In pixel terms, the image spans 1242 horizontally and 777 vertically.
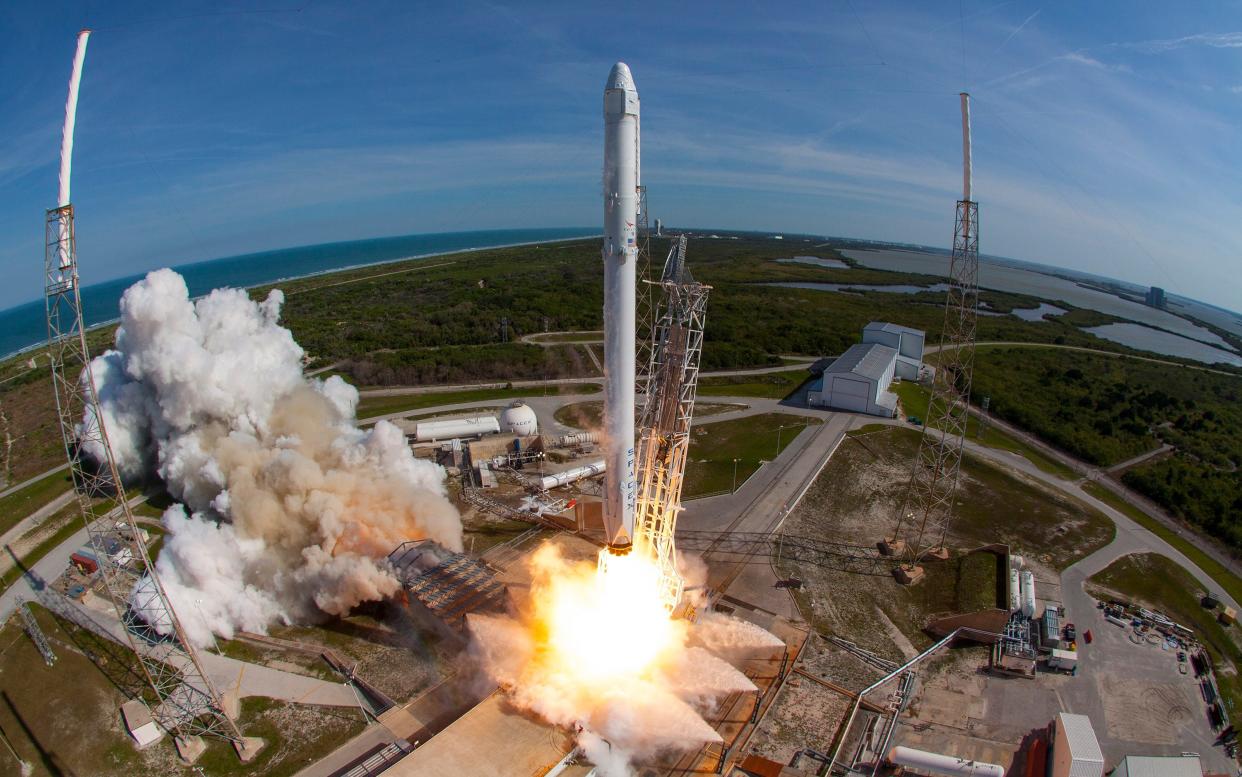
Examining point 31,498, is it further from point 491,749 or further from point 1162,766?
point 1162,766

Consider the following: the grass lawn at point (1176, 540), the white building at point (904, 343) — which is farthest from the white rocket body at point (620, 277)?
the white building at point (904, 343)

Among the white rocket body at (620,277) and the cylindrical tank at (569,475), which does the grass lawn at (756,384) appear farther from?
the white rocket body at (620,277)

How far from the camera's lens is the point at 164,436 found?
34594 millimetres

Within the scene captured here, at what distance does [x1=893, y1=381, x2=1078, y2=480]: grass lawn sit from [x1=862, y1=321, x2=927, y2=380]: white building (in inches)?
105

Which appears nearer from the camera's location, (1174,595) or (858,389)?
(1174,595)

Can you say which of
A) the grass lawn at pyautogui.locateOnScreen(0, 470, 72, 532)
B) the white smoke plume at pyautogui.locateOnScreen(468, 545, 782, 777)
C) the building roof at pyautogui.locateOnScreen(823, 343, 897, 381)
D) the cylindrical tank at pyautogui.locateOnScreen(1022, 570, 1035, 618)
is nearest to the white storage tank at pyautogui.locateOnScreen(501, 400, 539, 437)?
the white smoke plume at pyautogui.locateOnScreen(468, 545, 782, 777)

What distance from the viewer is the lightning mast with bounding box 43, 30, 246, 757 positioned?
49.3 ft

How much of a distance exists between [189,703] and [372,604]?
21.1 feet

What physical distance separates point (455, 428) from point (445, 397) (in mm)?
11002

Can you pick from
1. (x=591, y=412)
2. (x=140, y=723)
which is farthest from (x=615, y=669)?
(x=591, y=412)

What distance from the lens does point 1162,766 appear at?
17.0 m

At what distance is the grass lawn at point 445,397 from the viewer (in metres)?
48.7

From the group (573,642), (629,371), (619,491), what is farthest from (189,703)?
(629,371)

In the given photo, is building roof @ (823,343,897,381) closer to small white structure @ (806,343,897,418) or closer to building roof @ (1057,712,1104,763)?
small white structure @ (806,343,897,418)
